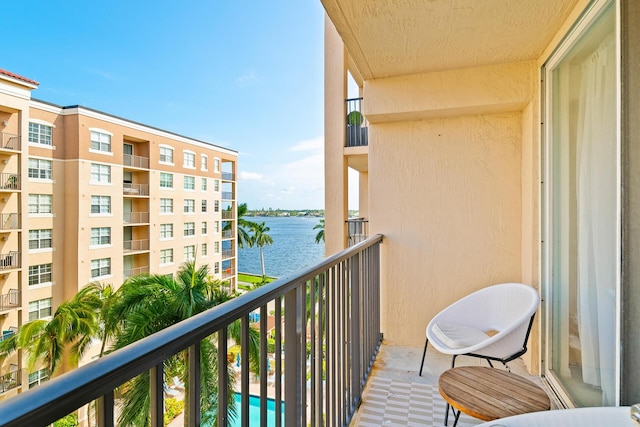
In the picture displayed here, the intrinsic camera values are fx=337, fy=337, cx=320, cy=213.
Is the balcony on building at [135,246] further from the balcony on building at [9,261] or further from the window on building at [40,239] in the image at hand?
the balcony on building at [9,261]

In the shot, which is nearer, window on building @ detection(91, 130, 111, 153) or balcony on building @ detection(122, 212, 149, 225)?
window on building @ detection(91, 130, 111, 153)

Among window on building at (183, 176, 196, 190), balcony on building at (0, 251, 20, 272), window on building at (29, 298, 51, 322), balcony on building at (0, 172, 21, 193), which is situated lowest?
window on building at (29, 298, 51, 322)

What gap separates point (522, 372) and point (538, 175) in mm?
1409

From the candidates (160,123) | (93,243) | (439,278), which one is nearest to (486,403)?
(439,278)

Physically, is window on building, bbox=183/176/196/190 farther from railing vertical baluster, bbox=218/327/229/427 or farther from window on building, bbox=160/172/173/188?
railing vertical baluster, bbox=218/327/229/427

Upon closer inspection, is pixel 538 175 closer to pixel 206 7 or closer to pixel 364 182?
pixel 364 182

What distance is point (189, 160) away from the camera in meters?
22.2

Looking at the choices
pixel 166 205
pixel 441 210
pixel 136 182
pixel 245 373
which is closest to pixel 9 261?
pixel 136 182

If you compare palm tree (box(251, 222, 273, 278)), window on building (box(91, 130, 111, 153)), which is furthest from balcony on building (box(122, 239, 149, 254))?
palm tree (box(251, 222, 273, 278))

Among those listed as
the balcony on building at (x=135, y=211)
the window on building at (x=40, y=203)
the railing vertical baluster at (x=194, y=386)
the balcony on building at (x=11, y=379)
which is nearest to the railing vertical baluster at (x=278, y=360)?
the railing vertical baluster at (x=194, y=386)

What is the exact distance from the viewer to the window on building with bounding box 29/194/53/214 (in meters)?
15.9

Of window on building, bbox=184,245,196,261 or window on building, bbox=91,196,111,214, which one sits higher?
window on building, bbox=91,196,111,214

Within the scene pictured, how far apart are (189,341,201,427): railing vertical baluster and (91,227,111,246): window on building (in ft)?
66.5

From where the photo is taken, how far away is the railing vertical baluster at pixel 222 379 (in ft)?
2.38
